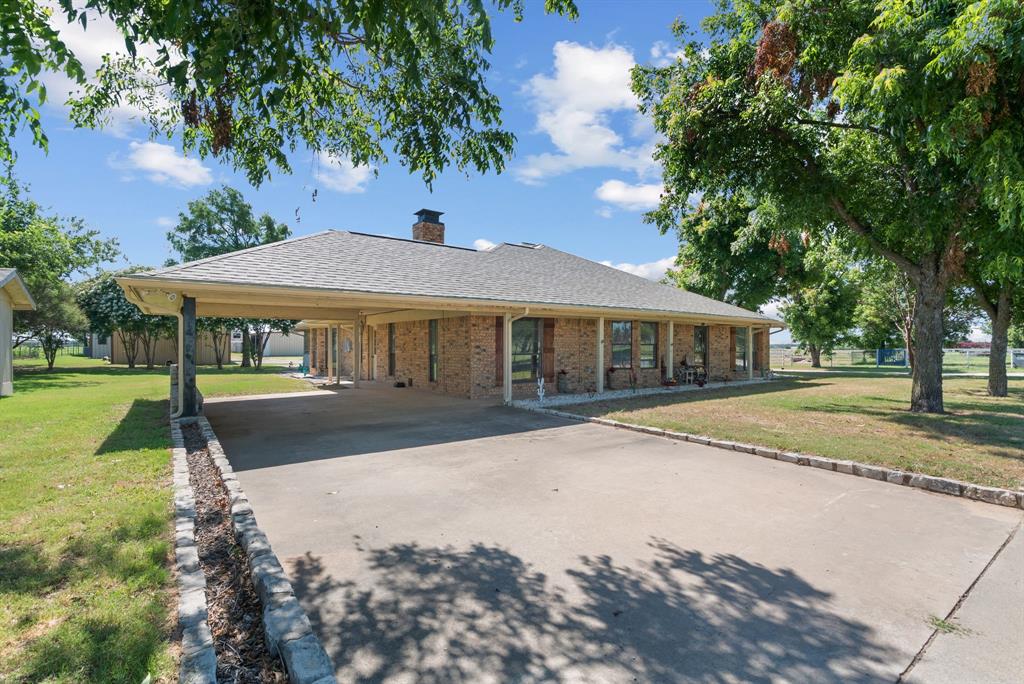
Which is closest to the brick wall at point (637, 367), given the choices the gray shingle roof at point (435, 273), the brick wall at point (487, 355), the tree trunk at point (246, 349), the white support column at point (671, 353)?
the brick wall at point (487, 355)

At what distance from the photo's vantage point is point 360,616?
3.06 meters

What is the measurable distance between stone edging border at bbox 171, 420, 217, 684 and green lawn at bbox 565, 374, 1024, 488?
7.36m

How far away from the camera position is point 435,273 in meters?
12.9

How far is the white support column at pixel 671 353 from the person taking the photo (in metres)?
16.7

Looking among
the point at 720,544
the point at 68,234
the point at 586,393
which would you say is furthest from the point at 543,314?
the point at 68,234

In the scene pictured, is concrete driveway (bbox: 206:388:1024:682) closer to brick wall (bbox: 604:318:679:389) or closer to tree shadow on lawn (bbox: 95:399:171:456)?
tree shadow on lawn (bbox: 95:399:171:456)

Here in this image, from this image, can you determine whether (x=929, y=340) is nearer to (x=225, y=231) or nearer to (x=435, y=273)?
(x=435, y=273)

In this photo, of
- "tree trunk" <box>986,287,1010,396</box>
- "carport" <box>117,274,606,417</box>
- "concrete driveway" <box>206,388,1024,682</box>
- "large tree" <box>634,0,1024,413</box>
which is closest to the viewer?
"concrete driveway" <box>206,388,1024,682</box>

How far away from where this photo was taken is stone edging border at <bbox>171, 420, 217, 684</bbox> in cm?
238

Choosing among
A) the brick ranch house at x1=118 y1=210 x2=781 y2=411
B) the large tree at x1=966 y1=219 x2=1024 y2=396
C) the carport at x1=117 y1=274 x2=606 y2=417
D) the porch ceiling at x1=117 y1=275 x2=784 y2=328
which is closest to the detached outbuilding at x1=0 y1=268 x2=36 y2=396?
the porch ceiling at x1=117 y1=275 x2=784 y2=328

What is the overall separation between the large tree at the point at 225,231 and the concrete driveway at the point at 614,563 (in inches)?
1103

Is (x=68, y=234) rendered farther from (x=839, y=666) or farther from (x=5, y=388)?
(x=839, y=666)

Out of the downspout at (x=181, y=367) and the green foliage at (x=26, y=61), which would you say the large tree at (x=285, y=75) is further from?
the downspout at (x=181, y=367)

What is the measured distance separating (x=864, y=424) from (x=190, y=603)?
10.9 m
